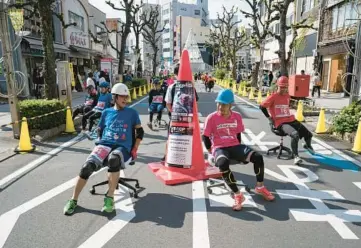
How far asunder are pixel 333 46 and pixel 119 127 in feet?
74.9

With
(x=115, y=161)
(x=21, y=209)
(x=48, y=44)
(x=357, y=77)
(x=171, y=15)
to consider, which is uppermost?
(x=171, y=15)

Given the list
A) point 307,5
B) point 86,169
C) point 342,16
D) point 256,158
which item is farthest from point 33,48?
point 307,5

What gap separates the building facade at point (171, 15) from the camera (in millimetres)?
99394

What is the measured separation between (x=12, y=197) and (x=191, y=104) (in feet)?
10.6

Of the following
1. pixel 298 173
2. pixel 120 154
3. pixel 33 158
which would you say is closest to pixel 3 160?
pixel 33 158

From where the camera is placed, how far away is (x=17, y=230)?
3.69m

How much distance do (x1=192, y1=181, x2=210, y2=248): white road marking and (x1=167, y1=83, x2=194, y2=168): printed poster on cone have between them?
53cm

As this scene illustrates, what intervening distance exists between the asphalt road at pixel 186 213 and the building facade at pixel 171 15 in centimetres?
9277

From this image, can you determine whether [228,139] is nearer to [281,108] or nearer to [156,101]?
[281,108]

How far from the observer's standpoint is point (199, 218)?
157 inches

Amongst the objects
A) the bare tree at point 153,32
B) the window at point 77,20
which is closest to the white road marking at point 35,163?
the window at point 77,20

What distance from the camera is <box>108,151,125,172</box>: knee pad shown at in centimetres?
405

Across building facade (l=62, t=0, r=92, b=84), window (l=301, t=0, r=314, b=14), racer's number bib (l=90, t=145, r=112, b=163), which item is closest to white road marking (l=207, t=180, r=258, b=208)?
racer's number bib (l=90, t=145, r=112, b=163)

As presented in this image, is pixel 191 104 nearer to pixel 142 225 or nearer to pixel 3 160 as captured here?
pixel 142 225
